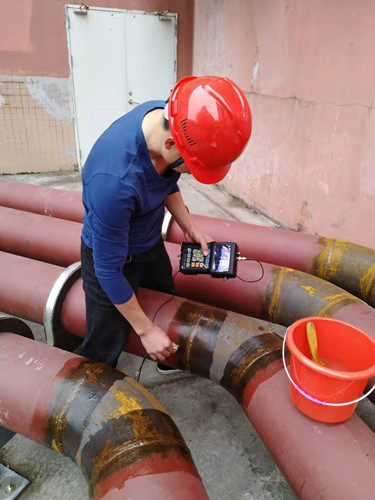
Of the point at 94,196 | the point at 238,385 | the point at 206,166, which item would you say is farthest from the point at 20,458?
the point at 206,166

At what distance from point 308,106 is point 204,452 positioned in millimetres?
2715

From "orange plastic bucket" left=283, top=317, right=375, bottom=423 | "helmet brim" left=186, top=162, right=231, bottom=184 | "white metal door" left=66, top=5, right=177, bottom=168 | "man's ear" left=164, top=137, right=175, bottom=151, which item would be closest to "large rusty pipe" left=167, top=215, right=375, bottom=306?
"orange plastic bucket" left=283, top=317, right=375, bottom=423

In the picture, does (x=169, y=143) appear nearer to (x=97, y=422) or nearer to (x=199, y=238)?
(x=199, y=238)

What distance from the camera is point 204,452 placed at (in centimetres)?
154

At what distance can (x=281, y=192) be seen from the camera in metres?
3.57

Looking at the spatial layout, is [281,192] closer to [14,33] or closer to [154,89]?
[154,89]

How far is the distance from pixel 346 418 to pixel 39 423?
3.17ft

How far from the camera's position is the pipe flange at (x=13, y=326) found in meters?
1.50

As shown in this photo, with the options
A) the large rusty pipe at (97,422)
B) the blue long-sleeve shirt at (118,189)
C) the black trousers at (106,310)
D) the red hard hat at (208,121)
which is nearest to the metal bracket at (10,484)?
the large rusty pipe at (97,422)

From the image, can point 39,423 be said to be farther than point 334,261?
No

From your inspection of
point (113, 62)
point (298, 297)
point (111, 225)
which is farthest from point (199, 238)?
point (113, 62)

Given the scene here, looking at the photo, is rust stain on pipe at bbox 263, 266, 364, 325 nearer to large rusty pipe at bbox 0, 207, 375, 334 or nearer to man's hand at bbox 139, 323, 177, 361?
large rusty pipe at bbox 0, 207, 375, 334

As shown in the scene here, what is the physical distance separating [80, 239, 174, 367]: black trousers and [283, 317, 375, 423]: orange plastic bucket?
2.22 ft

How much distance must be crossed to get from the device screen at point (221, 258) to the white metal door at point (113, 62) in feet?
13.4
